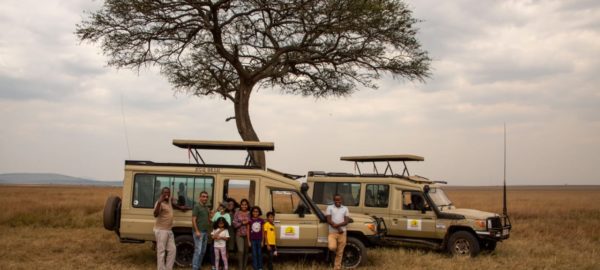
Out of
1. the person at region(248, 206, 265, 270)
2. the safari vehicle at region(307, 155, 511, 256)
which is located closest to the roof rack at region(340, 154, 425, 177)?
the safari vehicle at region(307, 155, 511, 256)

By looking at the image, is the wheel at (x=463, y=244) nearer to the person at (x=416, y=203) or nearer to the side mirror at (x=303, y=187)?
the person at (x=416, y=203)

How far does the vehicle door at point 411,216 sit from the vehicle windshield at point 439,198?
1.28 ft

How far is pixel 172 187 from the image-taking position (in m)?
12.1

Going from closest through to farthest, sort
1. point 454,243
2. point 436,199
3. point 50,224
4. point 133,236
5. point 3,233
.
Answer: point 133,236 < point 454,243 < point 436,199 < point 3,233 < point 50,224

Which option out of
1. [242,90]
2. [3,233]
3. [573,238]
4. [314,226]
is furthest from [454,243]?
[3,233]

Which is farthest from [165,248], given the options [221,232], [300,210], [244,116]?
[244,116]

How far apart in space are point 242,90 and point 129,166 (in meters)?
7.79

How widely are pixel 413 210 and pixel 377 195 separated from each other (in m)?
1.02

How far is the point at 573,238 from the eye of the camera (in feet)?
57.9

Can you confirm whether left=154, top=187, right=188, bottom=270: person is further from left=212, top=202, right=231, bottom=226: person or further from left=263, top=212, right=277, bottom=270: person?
left=263, top=212, right=277, bottom=270: person

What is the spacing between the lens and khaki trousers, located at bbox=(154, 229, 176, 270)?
1102 centimetres

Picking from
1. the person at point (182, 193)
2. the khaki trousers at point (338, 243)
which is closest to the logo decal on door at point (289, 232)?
the khaki trousers at point (338, 243)

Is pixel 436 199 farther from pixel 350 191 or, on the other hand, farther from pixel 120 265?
pixel 120 265

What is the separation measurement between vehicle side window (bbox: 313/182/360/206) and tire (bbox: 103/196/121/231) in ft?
18.3
